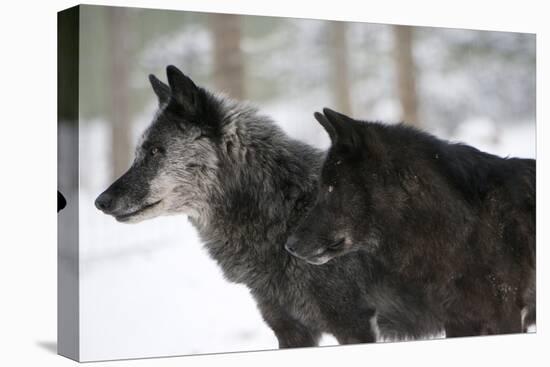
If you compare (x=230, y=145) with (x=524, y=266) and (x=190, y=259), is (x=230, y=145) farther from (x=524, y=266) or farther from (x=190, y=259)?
(x=524, y=266)

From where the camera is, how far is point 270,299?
6926mm

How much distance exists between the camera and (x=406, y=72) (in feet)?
26.6

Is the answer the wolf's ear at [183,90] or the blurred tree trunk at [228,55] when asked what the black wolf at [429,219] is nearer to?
the blurred tree trunk at [228,55]

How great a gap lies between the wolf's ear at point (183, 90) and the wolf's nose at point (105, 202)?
971 millimetres

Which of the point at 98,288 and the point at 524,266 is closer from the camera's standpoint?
the point at 98,288

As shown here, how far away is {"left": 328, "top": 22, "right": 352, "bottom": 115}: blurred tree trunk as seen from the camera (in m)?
7.76

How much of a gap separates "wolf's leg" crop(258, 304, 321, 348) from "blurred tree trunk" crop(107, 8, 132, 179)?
1.74 metres

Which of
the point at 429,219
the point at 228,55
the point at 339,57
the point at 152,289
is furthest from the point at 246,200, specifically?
the point at 339,57

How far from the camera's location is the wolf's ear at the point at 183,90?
22.4 feet

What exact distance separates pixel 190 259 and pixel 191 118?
1305 mm

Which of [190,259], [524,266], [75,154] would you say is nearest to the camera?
[75,154]

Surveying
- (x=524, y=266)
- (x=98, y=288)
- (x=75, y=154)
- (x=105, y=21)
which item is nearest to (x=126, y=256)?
(x=98, y=288)

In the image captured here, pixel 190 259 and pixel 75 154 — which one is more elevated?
pixel 75 154

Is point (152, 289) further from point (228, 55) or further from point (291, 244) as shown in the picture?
point (228, 55)
